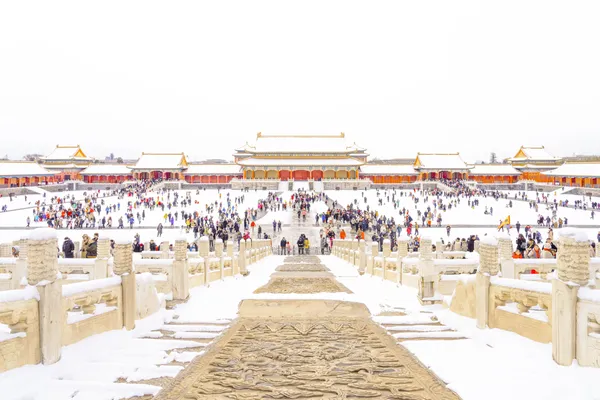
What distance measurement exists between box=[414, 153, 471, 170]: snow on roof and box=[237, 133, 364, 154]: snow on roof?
33.2 ft

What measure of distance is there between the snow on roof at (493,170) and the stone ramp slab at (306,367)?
75.4 metres

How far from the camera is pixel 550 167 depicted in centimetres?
8038

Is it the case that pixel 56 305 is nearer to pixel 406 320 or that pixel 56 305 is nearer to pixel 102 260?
pixel 406 320

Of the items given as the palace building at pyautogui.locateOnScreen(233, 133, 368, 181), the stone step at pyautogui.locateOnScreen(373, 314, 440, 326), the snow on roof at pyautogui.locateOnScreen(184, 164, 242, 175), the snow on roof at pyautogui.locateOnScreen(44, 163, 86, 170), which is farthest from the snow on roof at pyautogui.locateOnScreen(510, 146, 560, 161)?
the stone step at pyautogui.locateOnScreen(373, 314, 440, 326)

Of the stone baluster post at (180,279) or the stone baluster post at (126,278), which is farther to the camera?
the stone baluster post at (180,279)

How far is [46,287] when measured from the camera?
5.06 meters

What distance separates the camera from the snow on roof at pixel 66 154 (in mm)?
78688

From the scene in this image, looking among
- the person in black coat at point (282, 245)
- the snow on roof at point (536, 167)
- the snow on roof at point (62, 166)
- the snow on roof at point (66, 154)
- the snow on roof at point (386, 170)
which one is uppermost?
the snow on roof at point (66, 154)

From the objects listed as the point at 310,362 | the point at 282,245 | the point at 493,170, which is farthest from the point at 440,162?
the point at 310,362

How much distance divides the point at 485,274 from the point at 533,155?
3413 inches

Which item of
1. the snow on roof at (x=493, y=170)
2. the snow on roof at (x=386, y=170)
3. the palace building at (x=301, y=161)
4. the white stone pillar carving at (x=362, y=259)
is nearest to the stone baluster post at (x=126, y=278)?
the white stone pillar carving at (x=362, y=259)

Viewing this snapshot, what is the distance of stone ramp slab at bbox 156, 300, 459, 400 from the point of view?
433cm

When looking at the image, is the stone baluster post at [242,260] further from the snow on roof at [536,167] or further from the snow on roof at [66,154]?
the snow on roof at [536,167]

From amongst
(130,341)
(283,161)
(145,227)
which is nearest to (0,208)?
(145,227)
